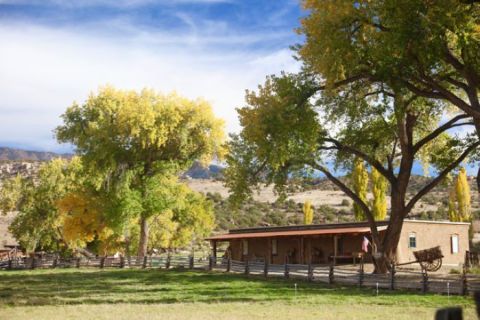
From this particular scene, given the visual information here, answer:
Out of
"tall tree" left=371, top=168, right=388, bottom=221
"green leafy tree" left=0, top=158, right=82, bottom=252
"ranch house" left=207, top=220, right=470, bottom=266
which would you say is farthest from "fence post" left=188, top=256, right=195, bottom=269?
"tall tree" left=371, top=168, right=388, bottom=221

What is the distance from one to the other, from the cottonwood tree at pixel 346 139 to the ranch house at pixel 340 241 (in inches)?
284

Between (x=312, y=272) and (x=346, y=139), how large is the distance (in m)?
→ 8.65

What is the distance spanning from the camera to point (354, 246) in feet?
146

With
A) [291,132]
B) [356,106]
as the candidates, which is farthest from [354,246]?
[291,132]

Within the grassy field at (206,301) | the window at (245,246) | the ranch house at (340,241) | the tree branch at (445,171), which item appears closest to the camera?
the grassy field at (206,301)

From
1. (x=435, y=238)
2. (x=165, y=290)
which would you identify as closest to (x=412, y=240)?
(x=435, y=238)

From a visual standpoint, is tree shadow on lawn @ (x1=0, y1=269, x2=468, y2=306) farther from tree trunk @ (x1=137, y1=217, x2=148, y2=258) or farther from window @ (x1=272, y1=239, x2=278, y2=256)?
window @ (x1=272, y1=239, x2=278, y2=256)

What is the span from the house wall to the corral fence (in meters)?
5.03

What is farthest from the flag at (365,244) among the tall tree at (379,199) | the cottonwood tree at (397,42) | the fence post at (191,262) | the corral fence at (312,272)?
the tall tree at (379,199)

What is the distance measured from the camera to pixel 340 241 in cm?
4550

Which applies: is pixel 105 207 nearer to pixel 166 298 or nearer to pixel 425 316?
pixel 166 298

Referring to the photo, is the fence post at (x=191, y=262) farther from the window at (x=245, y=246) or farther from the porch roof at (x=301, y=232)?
the window at (x=245, y=246)

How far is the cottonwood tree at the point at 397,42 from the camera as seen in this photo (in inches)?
933

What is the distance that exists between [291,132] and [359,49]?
544 centimetres
